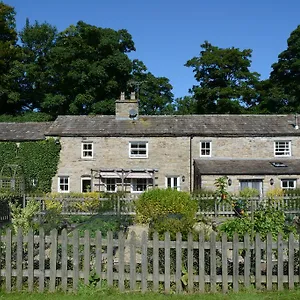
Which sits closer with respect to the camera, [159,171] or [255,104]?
[159,171]

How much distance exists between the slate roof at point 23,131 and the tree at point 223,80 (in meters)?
23.4

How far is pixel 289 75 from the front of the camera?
50562 mm

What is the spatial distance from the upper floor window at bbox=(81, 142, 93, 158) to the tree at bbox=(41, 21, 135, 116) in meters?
14.0

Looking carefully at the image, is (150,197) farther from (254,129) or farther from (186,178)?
(254,129)

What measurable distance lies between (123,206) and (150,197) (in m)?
4.20

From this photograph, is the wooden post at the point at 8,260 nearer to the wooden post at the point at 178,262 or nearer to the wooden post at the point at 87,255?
the wooden post at the point at 87,255

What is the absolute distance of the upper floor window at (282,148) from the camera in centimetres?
3211

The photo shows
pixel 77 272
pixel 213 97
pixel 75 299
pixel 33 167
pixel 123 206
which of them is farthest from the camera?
pixel 213 97

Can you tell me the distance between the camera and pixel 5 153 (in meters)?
31.8

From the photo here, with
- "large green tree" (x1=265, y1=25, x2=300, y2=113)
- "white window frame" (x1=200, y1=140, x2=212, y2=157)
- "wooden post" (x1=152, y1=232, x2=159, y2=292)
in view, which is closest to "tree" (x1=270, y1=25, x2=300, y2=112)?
"large green tree" (x1=265, y1=25, x2=300, y2=113)

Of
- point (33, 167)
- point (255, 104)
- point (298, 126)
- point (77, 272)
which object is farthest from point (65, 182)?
point (255, 104)

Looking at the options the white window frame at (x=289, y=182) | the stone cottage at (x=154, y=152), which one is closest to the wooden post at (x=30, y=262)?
the stone cottage at (x=154, y=152)

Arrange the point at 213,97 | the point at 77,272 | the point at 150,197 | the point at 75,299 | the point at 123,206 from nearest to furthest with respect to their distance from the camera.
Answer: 1. the point at 75,299
2. the point at 77,272
3. the point at 150,197
4. the point at 123,206
5. the point at 213,97

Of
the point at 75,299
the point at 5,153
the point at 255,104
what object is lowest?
the point at 75,299
